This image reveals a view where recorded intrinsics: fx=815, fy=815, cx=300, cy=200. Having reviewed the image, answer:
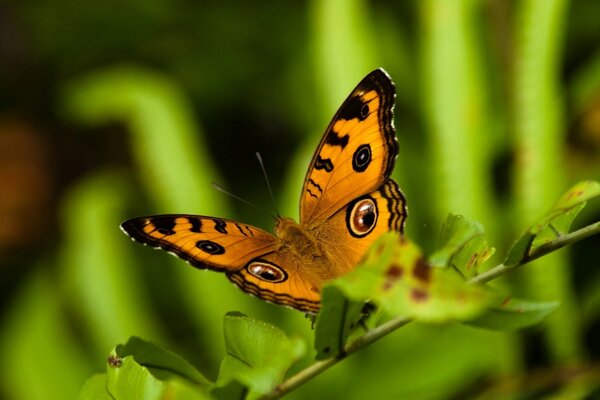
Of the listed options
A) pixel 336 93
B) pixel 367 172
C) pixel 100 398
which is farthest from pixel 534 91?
pixel 100 398

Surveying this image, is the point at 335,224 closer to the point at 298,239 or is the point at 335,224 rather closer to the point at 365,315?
the point at 298,239

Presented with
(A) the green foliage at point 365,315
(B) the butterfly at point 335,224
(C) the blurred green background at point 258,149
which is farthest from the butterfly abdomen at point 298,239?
(C) the blurred green background at point 258,149

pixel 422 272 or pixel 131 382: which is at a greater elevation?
→ pixel 422 272

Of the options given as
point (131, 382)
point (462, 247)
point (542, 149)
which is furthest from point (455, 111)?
point (131, 382)

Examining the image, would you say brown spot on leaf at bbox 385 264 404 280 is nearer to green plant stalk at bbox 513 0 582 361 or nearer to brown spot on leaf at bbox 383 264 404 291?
brown spot on leaf at bbox 383 264 404 291

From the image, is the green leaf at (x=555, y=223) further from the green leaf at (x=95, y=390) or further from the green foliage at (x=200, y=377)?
the green leaf at (x=95, y=390)
